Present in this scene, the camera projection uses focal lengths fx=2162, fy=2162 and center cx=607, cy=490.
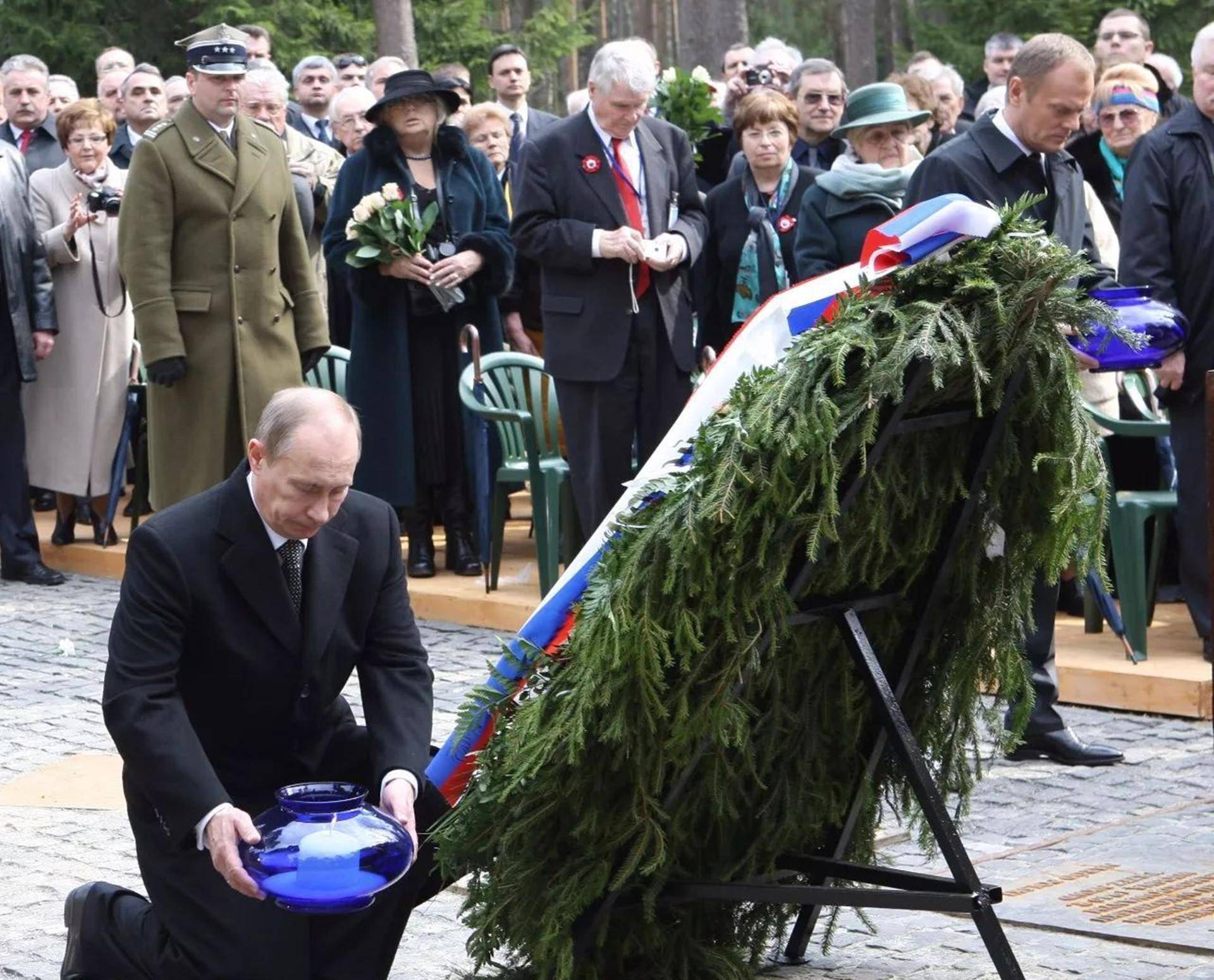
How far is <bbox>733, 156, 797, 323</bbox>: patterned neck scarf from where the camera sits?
931 centimetres

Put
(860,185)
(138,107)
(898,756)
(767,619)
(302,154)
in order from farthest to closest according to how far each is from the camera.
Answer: (138,107), (302,154), (860,185), (898,756), (767,619)

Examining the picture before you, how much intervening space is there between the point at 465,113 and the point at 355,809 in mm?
8565

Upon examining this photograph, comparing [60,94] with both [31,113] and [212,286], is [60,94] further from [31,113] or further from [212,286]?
[212,286]

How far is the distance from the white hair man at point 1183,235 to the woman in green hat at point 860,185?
1.03 m

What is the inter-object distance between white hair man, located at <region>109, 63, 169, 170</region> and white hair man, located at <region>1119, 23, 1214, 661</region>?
253 inches

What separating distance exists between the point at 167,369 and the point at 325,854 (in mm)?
5373

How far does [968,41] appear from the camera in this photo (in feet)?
67.0

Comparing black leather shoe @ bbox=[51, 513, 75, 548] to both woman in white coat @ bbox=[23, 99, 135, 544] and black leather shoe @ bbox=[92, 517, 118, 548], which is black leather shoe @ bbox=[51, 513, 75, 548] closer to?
black leather shoe @ bbox=[92, 517, 118, 548]

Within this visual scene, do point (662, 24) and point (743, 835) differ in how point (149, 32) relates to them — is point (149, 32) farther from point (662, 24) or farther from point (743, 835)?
point (662, 24)

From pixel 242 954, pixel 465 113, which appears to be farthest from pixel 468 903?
pixel 465 113

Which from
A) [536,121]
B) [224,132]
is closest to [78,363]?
[224,132]

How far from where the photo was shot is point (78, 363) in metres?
11.4

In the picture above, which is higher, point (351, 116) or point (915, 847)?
point (351, 116)

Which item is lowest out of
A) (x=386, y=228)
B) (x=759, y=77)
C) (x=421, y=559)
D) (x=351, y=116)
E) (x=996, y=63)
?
(x=421, y=559)
